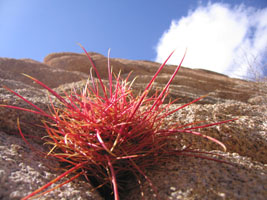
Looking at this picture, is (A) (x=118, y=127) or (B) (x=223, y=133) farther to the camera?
(B) (x=223, y=133)

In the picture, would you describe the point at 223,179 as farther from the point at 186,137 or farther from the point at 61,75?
the point at 61,75

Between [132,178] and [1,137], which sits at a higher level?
[1,137]

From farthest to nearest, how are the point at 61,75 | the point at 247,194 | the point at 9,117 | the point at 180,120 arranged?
the point at 61,75
the point at 180,120
the point at 9,117
the point at 247,194

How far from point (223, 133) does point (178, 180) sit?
351 mm

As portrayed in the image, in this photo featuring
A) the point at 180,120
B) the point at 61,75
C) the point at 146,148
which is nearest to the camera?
the point at 146,148

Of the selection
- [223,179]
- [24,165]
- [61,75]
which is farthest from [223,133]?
[61,75]

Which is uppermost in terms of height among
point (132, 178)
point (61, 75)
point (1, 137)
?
point (61, 75)

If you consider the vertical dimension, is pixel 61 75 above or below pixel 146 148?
above

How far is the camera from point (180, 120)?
31.6 inches

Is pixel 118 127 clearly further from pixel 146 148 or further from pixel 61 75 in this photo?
pixel 61 75

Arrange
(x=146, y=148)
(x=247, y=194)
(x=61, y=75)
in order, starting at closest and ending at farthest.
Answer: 1. (x=247, y=194)
2. (x=146, y=148)
3. (x=61, y=75)

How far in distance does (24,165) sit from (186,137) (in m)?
0.49

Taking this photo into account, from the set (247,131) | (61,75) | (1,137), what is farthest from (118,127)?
(61,75)

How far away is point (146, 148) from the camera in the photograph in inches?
20.2
